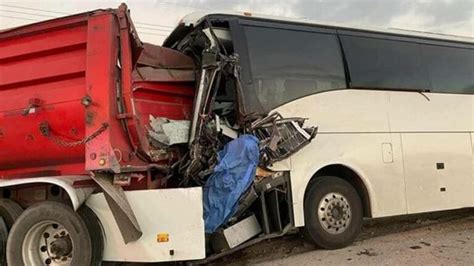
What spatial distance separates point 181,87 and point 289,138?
4.74 feet

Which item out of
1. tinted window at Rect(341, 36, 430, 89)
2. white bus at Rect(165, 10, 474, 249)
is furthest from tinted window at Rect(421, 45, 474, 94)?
tinted window at Rect(341, 36, 430, 89)

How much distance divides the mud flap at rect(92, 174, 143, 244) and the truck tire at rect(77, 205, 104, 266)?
0.25 metres

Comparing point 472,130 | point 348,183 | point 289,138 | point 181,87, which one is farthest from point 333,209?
point 472,130

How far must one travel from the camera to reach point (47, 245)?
15.3 feet

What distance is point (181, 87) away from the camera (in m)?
5.57

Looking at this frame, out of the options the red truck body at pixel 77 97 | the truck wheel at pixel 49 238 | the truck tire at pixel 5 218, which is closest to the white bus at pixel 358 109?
the red truck body at pixel 77 97

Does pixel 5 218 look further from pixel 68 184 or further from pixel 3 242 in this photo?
pixel 68 184

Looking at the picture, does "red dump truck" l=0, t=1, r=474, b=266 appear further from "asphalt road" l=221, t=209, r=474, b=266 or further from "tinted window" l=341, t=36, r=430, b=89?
"asphalt road" l=221, t=209, r=474, b=266

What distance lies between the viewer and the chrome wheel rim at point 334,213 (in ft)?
19.4

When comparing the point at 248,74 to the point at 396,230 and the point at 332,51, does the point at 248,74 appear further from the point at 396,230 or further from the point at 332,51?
the point at 396,230

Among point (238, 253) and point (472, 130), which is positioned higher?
point (472, 130)

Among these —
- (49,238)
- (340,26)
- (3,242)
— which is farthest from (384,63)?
(3,242)

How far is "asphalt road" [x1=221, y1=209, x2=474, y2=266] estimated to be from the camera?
17.8 ft

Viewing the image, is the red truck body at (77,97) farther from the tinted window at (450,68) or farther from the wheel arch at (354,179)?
the tinted window at (450,68)
